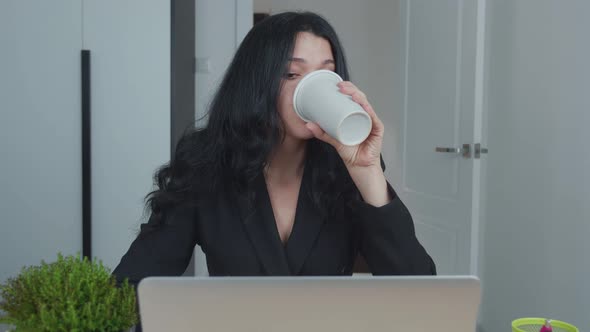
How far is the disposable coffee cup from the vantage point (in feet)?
2.41

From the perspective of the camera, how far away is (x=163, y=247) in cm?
123

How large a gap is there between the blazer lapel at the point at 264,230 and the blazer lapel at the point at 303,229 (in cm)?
3

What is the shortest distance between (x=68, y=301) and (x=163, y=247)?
60 cm

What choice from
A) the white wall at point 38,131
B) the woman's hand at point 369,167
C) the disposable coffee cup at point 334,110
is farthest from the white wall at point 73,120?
the disposable coffee cup at point 334,110

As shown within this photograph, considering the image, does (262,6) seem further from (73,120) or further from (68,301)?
(68,301)

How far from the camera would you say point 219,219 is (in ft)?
4.15

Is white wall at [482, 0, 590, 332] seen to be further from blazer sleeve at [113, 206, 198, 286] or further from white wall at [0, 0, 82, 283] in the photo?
white wall at [0, 0, 82, 283]

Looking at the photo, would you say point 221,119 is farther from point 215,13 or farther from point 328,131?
point 215,13

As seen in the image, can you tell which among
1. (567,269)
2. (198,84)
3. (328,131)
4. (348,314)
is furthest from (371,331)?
(198,84)

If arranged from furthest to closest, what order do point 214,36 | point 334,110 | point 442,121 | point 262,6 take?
point 262,6 → point 214,36 → point 442,121 → point 334,110

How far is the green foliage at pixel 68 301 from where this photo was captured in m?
0.63

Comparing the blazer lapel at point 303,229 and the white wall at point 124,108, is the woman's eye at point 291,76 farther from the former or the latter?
the white wall at point 124,108

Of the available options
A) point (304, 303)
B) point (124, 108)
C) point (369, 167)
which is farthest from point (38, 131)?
point (304, 303)

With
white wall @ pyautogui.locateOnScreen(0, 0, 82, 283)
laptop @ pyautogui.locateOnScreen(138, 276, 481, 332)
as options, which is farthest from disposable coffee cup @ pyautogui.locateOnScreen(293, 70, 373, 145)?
white wall @ pyautogui.locateOnScreen(0, 0, 82, 283)
